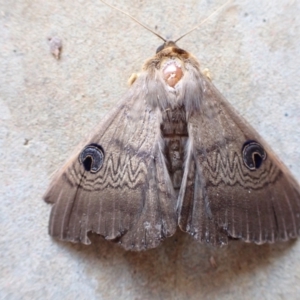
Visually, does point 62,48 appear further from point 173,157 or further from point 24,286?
point 24,286

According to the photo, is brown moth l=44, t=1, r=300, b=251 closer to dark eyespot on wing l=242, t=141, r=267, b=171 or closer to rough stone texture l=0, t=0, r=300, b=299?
dark eyespot on wing l=242, t=141, r=267, b=171

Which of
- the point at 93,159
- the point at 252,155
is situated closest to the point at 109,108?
the point at 93,159

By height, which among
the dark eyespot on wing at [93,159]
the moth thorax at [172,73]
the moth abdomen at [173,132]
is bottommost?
the dark eyespot on wing at [93,159]

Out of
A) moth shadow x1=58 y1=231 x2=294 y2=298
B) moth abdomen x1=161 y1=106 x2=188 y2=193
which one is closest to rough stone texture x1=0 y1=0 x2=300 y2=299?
moth shadow x1=58 y1=231 x2=294 y2=298

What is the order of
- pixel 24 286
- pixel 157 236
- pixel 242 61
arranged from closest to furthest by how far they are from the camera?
pixel 157 236 < pixel 24 286 < pixel 242 61

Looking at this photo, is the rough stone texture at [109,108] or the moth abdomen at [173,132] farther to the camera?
the rough stone texture at [109,108]

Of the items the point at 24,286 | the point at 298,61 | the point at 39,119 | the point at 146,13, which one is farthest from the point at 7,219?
the point at 298,61

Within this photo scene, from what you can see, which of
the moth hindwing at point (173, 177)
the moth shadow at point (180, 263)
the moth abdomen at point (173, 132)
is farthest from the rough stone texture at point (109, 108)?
the moth abdomen at point (173, 132)

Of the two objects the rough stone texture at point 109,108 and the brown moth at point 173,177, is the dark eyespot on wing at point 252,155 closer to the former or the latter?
the brown moth at point 173,177
